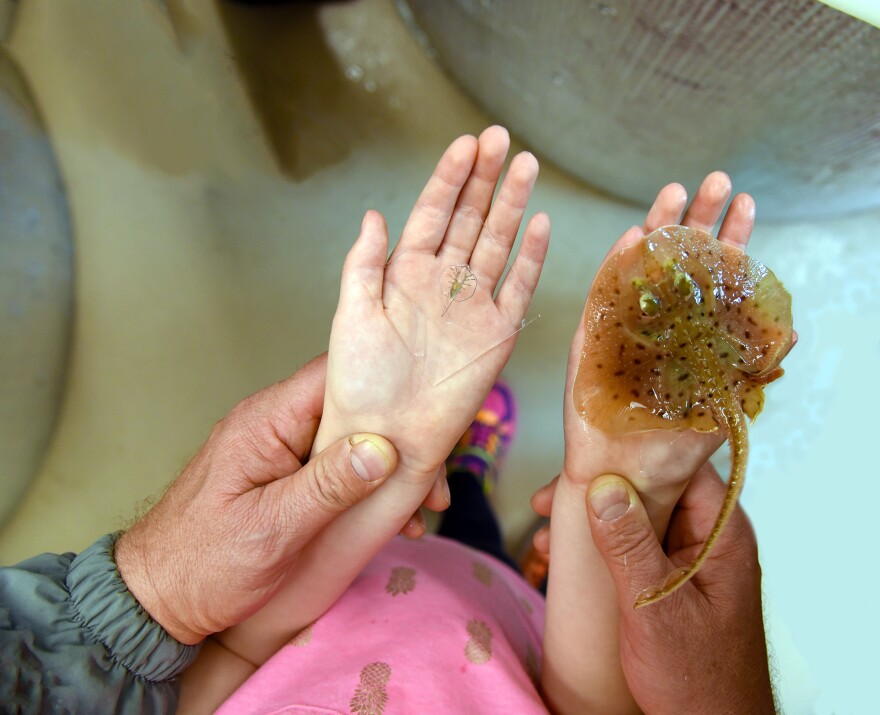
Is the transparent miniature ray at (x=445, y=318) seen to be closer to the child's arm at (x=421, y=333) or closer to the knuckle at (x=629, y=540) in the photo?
the child's arm at (x=421, y=333)

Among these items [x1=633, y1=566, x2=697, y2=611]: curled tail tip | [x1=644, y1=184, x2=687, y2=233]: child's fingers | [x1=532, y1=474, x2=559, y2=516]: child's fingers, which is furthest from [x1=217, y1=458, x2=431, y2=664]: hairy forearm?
[x1=644, y1=184, x2=687, y2=233]: child's fingers

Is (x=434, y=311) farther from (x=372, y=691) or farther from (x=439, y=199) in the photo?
(x=372, y=691)

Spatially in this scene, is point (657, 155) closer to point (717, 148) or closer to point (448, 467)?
point (717, 148)

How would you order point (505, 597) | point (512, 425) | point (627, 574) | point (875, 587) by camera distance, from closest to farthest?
1. point (627, 574)
2. point (505, 597)
3. point (875, 587)
4. point (512, 425)

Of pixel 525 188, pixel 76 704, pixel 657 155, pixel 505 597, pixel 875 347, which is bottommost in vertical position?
pixel 76 704

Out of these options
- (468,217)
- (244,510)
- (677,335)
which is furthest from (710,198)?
(244,510)

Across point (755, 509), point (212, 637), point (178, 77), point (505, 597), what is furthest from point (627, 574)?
point (178, 77)

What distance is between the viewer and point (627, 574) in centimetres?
69

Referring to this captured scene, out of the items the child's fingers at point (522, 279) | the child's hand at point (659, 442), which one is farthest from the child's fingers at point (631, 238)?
the child's fingers at point (522, 279)

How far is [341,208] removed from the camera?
1.43m

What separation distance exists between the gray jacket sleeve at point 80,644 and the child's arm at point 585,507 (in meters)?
0.52

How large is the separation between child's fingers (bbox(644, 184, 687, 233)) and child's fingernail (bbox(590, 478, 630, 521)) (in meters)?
0.33

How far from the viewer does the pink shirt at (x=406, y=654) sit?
768 millimetres

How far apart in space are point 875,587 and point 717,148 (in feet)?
3.10
